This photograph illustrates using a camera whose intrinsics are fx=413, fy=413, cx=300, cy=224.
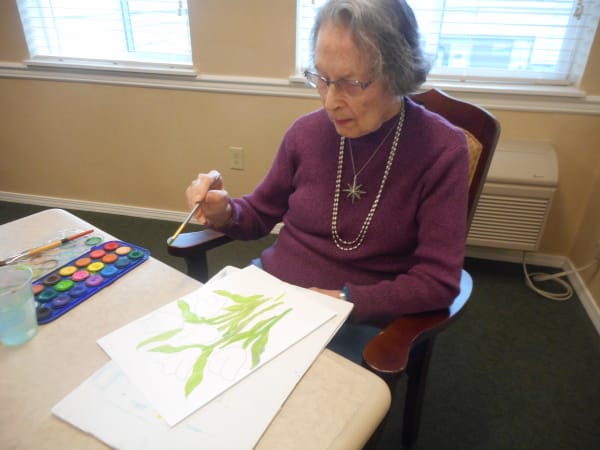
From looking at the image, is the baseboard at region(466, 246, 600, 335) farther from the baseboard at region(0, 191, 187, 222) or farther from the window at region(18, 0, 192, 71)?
the window at region(18, 0, 192, 71)

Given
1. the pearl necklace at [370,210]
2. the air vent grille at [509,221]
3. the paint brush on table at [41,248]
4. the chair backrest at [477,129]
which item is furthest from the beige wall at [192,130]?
the paint brush on table at [41,248]

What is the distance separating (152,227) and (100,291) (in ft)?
5.63

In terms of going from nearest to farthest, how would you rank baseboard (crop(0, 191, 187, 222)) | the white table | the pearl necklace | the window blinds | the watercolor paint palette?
1. the white table
2. the watercolor paint palette
3. the pearl necklace
4. the window blinds
5. baseboard (crop(0, 191, 187, 222))

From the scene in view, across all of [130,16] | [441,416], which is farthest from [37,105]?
[441,416]

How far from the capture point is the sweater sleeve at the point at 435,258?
0.85 metres

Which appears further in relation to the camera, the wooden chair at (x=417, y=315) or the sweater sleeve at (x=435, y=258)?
the sweater sleeve at (x=435, y=258)

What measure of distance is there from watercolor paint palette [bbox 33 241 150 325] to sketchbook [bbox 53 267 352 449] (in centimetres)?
13

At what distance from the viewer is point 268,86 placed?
200 centimetres

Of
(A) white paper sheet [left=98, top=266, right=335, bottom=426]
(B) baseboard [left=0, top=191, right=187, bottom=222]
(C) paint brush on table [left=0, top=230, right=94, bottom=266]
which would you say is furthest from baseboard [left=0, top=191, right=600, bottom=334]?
(A) white paper sheet [left=98, top=266, right=335, bottom=426]

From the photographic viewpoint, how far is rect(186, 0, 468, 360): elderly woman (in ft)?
2.73

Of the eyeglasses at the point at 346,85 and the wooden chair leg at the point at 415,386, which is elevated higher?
the eyeglasses at the point at 346,85

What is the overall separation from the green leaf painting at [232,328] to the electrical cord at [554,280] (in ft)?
5.40

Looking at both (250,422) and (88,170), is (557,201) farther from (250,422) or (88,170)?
(88,170)

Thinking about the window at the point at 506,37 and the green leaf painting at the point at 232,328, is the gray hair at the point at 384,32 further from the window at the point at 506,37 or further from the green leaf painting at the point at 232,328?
the window at the point at 506,37
